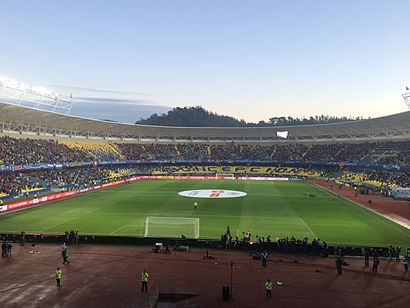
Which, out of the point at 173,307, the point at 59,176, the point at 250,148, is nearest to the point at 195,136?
the point at 250,148

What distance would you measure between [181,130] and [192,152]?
25.5ft

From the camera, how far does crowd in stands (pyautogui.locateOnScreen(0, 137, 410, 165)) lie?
209 ft

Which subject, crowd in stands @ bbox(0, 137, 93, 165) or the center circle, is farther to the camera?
crowd in stands @ bbox(0, 137, 93, 165)

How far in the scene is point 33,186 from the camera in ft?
177

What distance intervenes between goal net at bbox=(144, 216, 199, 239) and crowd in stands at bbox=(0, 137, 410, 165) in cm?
3460

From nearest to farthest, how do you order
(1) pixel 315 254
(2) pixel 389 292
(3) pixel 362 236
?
1. (2) pixel 389 292
2. (1) pixel 315 254
3. (3) pixel 362 236

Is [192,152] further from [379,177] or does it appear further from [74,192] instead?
[379,177]

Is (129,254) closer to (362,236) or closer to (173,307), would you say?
(173,307)

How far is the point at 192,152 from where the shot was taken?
10244 cm

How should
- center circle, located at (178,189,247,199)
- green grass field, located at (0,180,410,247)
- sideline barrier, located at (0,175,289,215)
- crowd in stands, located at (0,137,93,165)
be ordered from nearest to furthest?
green grass field, located at (0,180,410,247), sideline barrier, located at (0,175,289,215), center circle, located at (178,189,247,199), crowd in stands, located at (0,137,93,165)

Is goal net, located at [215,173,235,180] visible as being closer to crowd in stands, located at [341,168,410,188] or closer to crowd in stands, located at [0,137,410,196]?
crowd in stands, located at [0,137,410,196]

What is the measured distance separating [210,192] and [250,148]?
49894 mm

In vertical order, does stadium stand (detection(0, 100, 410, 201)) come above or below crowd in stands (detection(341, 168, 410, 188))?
above

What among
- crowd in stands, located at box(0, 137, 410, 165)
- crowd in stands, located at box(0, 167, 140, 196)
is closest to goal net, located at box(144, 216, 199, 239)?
crowd in stands, located at box(0, 167, 140, 196)
